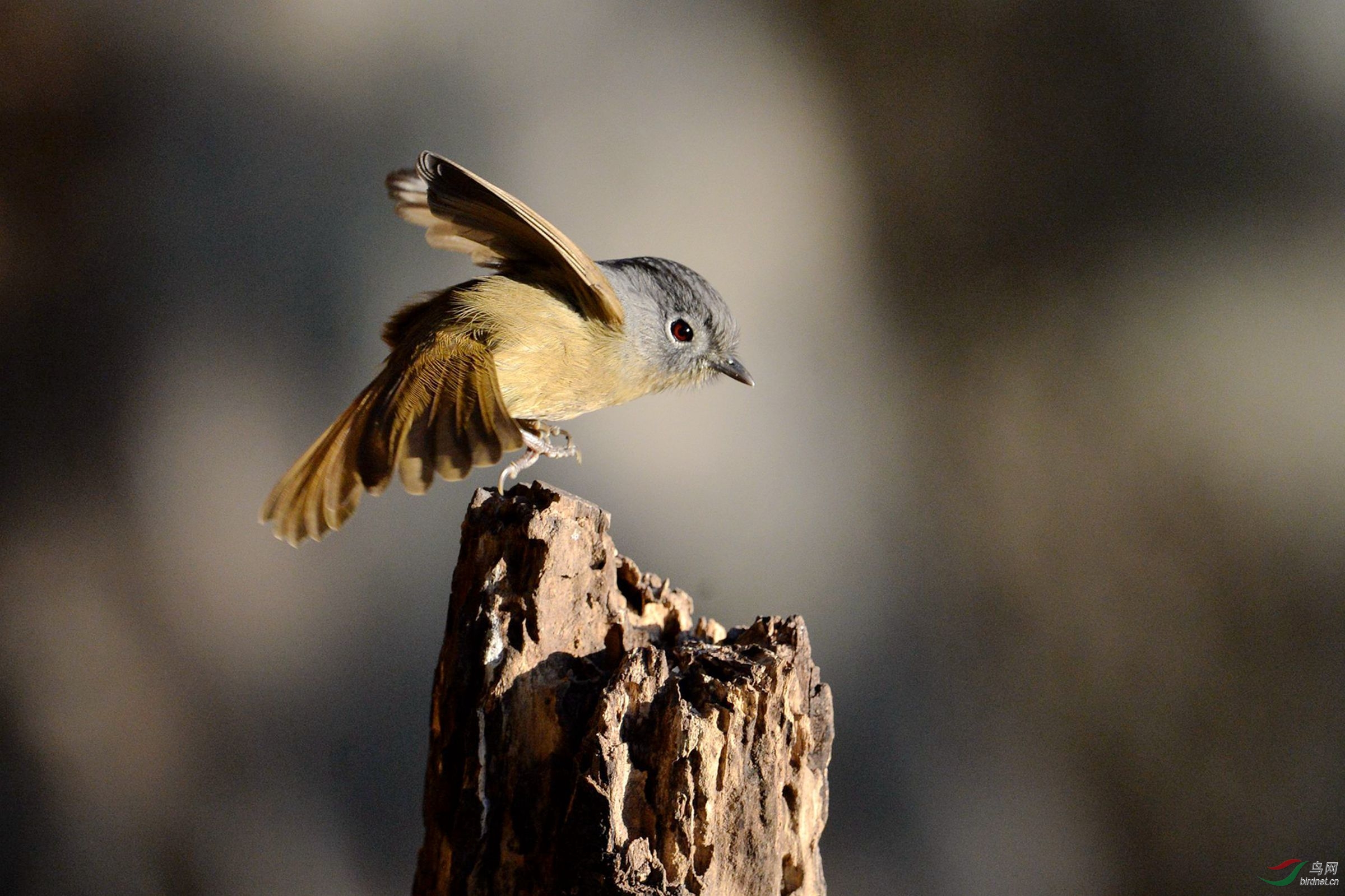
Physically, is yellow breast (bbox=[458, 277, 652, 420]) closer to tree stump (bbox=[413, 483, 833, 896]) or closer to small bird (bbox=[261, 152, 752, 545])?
small bird (bbox=[261, 152, 752, 545])

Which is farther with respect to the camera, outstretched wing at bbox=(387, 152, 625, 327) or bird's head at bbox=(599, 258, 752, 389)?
bird's head at bbox=(599, 258, 752, 389)

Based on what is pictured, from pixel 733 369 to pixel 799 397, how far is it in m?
0.96

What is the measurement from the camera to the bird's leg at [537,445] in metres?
1.48

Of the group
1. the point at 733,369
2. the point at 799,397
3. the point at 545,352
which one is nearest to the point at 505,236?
the point at 545,352

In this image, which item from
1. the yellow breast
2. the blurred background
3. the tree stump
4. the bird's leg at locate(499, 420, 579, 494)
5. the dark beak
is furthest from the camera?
the blurred background

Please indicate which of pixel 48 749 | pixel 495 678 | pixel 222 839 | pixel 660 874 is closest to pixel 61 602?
pixel 48 749

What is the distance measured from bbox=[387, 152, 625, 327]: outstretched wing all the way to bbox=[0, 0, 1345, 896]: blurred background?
0.76 meters

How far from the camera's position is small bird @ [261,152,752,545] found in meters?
1.25

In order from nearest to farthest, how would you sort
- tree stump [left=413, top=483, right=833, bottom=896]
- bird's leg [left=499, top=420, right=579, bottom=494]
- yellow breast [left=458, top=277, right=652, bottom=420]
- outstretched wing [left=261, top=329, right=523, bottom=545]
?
tree stump [left=413, top=483, right=833, bottom=896], outstretched wing [left=261, top=329, right=523, bottom=545], yellow breast [left=458, top=277, right=652, bottom=420], bird's leg [left=499, top=420, right=579, bottom=494]

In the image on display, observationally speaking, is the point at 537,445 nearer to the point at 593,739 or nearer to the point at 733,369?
the point at 733,369

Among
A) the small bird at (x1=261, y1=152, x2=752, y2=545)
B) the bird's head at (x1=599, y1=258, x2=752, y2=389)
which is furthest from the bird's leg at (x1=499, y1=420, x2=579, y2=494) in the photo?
the bird's head at (x1=599, y1=258, x2=752, y2=389)

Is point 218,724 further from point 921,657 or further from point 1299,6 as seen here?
point 1299,6

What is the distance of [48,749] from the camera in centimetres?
209

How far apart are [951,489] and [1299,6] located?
53.1 inches
